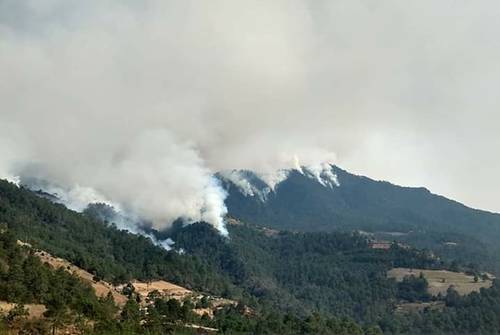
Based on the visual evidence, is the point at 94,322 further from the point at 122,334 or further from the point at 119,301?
the point at 119,301

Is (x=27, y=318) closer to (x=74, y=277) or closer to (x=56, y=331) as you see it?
(x=56, y=331)

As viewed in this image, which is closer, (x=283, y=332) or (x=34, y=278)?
(x=34, y=278)

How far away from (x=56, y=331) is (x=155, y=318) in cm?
3020

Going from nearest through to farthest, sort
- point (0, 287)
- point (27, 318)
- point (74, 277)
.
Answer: point (27, 318) → point (0, 287) → point (74, 277)

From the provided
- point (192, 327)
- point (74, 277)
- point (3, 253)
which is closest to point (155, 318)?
point (192, 327)

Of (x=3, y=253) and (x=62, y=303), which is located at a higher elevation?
(x=3, y=253)

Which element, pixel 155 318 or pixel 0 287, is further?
pixel 155 318

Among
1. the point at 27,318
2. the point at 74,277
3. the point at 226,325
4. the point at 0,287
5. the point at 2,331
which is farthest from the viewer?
Answer: the point at 226,325

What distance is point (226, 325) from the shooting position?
623 ft

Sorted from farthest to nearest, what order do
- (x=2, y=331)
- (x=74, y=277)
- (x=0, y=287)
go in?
(x=74, y=277) < (x=0, y=287) < (x=2, y=331)

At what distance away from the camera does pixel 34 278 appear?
158 metres

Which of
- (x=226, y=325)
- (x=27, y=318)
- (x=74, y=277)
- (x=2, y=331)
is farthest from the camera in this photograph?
(x=226, y=325)

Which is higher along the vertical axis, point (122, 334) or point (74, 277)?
point (74, 277)

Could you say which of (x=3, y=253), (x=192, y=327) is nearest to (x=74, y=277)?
(x=3, y=253)
